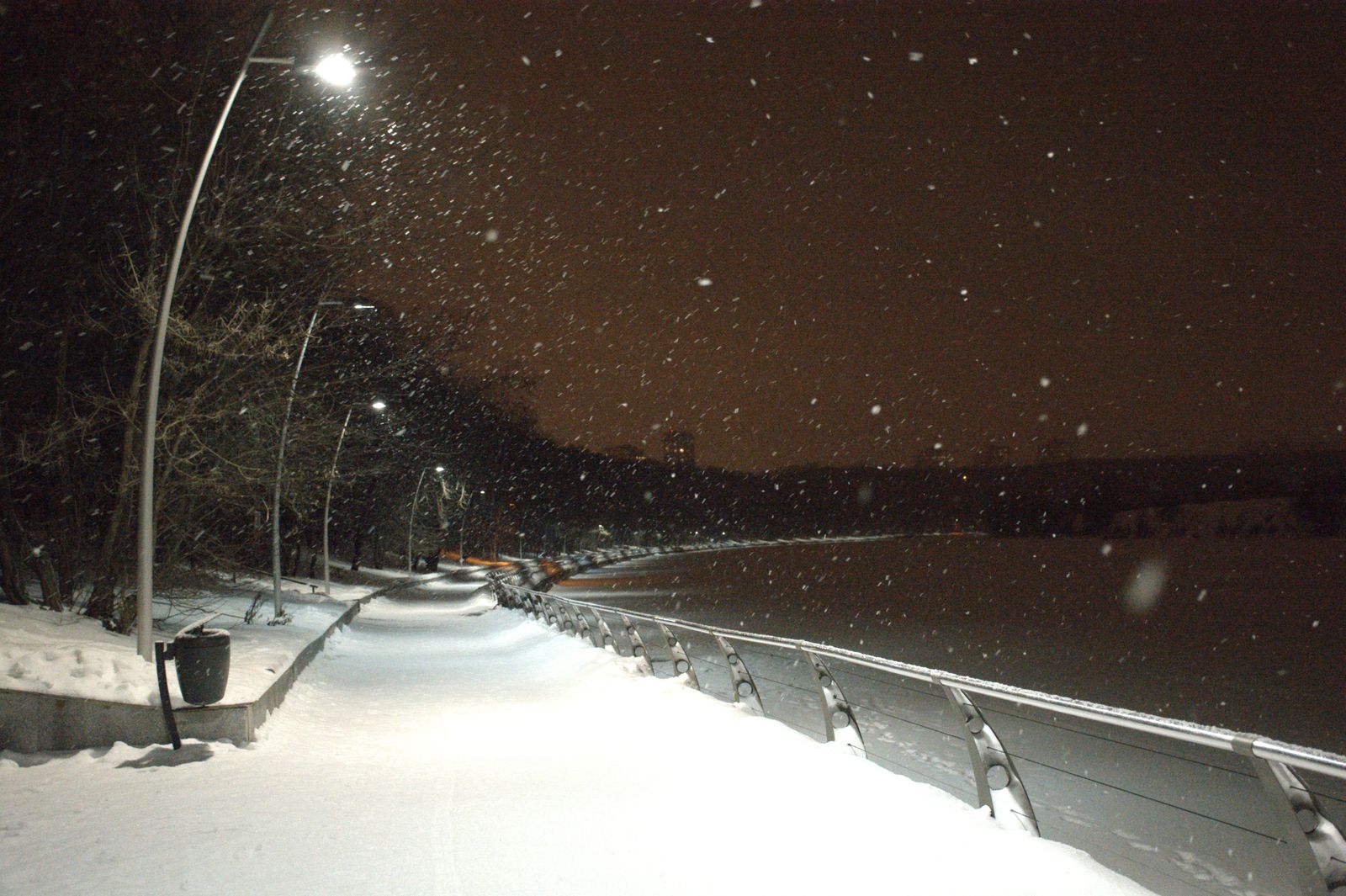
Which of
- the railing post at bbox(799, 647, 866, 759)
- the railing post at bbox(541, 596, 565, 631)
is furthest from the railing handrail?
the railing post at bbox(541, 596, 565, 631)

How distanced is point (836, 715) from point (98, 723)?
6673mm

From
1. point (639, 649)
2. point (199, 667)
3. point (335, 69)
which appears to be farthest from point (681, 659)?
point (335, 69)

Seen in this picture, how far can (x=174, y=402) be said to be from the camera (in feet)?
54.7

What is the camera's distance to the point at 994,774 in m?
7.03

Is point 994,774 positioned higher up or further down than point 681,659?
higher up

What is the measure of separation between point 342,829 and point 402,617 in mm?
28492

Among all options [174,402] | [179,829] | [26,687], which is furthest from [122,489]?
[179,829]

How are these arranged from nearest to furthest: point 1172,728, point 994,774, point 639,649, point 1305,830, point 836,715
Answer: point 1305,830
point 1172,728
point 994,774
point 836,715
point 639,649

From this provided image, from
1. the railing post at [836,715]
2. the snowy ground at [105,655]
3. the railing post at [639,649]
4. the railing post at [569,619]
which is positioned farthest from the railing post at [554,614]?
the railing post at [836,715]

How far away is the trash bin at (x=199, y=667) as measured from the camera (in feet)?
35.1

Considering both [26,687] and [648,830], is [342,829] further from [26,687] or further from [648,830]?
[26,687]

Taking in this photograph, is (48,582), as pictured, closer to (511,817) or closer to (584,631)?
(584,631)

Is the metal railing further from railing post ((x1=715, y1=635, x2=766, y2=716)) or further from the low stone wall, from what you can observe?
the low stone wall

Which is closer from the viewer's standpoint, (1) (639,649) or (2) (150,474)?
(2) (150,474)
